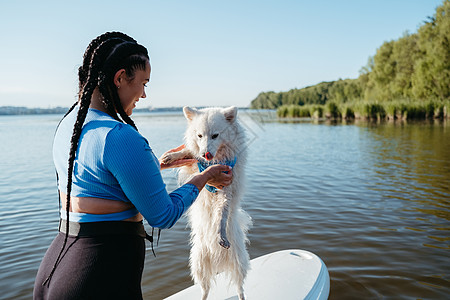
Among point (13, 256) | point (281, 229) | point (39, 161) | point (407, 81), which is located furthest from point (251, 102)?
point (407, 81)

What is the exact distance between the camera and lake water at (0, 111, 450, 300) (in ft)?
14.1

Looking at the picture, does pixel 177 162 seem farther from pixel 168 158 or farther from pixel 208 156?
pixel 208 156

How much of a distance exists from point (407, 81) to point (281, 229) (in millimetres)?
42815

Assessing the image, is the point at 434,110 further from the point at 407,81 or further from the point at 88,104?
the point at 88,104

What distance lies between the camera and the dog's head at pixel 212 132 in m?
2.88

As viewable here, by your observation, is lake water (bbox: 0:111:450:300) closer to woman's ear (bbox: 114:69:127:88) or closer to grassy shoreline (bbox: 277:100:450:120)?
woman's ear (bbox: 114:69:127:88)

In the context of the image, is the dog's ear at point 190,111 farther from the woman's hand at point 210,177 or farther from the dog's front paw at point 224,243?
the dog's front paw at point 224,243

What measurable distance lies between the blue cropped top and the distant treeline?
26.3 meters

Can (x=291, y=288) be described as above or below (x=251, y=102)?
below

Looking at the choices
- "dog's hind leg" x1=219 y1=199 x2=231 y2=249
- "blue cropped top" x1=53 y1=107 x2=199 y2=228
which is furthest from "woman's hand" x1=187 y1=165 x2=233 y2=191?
"dog's hind leg" x1=219 y1=199 x2=231 y2=249

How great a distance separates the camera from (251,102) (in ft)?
14.4

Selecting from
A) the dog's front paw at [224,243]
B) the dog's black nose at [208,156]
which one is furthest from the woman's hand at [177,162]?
the dog's front paw at [224,243]

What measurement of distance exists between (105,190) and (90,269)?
1.21ft

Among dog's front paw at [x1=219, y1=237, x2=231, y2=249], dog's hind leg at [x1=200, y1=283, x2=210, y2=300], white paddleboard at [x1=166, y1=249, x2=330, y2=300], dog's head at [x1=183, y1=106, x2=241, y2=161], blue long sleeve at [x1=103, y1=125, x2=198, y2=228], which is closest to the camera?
blue long sleeve at [x1=103, y1=125, x2=198, y2=228]
